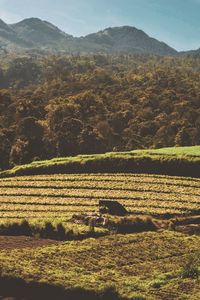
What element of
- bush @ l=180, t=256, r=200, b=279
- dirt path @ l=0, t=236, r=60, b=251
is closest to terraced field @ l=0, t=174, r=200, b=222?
dirt path @ l=0, t=236, r=60, b=251

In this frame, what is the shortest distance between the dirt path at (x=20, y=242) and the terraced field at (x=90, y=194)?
554 cm

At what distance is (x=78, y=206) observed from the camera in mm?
41719

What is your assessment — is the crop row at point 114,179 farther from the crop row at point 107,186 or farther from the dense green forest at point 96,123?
the dense green forest at point 96,123

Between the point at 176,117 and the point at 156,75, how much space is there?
58.5 metres

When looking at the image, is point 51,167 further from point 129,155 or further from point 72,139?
point 72,139

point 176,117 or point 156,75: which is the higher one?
point 156,75

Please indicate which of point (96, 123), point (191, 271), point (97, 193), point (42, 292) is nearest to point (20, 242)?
point (42, 292)

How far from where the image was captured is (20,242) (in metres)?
30.2

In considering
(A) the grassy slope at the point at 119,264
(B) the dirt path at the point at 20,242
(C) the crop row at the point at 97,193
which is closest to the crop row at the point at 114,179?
(C) the crop row at the point at 97,193

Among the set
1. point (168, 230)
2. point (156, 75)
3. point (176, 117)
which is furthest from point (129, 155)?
point (156, 75)

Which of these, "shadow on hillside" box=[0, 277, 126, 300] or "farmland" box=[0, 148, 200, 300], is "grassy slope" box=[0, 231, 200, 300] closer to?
"farmland" box=[0, 148, 200, 300]

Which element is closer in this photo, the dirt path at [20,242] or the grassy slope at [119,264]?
the grassy slope at [119,264]

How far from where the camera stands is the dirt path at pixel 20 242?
29094 millimetres

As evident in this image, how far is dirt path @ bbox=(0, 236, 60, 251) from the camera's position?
29094 millimetres
